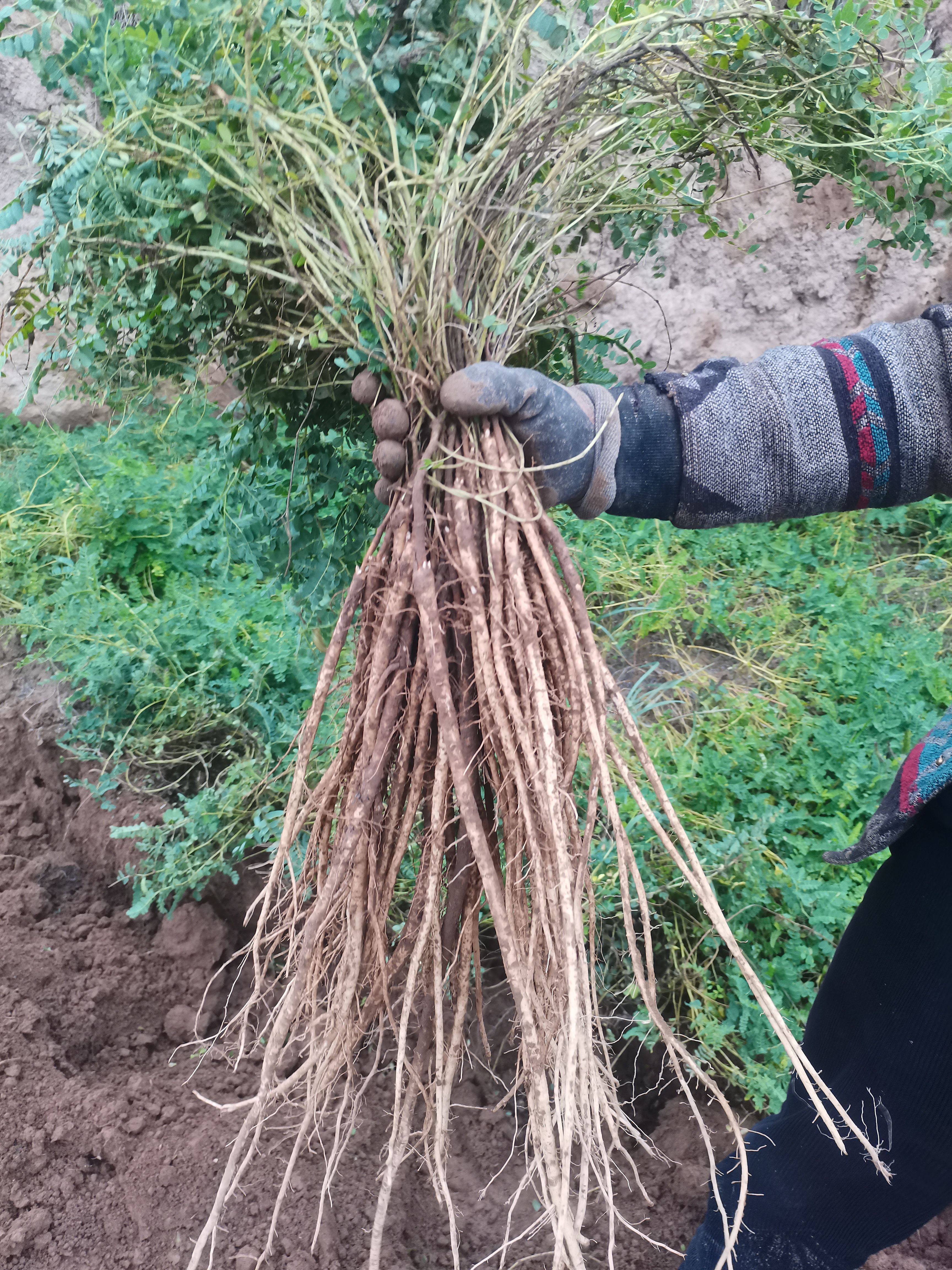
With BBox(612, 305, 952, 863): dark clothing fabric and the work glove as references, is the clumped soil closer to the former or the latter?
BBox(612, 305, 952, 863): dark clothing fabric

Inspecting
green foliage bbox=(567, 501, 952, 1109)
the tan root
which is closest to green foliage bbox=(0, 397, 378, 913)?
the tan root

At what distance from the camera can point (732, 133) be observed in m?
1.39

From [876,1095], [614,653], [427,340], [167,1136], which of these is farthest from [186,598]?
[876,1095]

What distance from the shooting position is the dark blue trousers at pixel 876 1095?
1.17m

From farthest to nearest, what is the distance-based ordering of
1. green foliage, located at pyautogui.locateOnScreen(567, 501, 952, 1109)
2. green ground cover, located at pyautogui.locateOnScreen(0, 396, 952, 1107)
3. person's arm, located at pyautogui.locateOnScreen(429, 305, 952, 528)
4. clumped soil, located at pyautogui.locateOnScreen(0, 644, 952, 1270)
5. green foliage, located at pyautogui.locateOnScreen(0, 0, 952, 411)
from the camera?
1. green foliage, located at pyautogui.locateOnScreen(567, 501, 952, 1109)
2. green ground cover, located at pyautogui.locateOnScreen(0, 396, 952, 1107)
3. clumped soil, located at pyautogui.locateOnScreen(0, 644, 952, 1270)
4. person's arm, located at pyautogui.locateOnScreen(429, 305, 952, 528)
5. green foliage, located at pyautogui.locateOnScreen(0, 0, 952, 411)

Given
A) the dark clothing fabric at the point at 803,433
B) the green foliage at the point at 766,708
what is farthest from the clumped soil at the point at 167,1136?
the dark clothing fabric at the point at 803,433

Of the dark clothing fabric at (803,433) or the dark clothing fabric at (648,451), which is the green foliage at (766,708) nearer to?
the dark clothing fabric at (803,433)

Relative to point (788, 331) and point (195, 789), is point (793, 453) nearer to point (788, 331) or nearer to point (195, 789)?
point (195, 789)

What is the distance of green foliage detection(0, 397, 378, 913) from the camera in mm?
1516

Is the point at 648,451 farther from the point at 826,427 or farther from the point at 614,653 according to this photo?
the point at 614,653

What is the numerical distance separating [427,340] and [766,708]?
1.60 m

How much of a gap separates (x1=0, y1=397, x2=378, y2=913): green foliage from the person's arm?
1.34 feet

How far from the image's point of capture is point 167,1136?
1.61m

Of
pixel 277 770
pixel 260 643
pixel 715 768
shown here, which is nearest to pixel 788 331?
pixel 715 768
